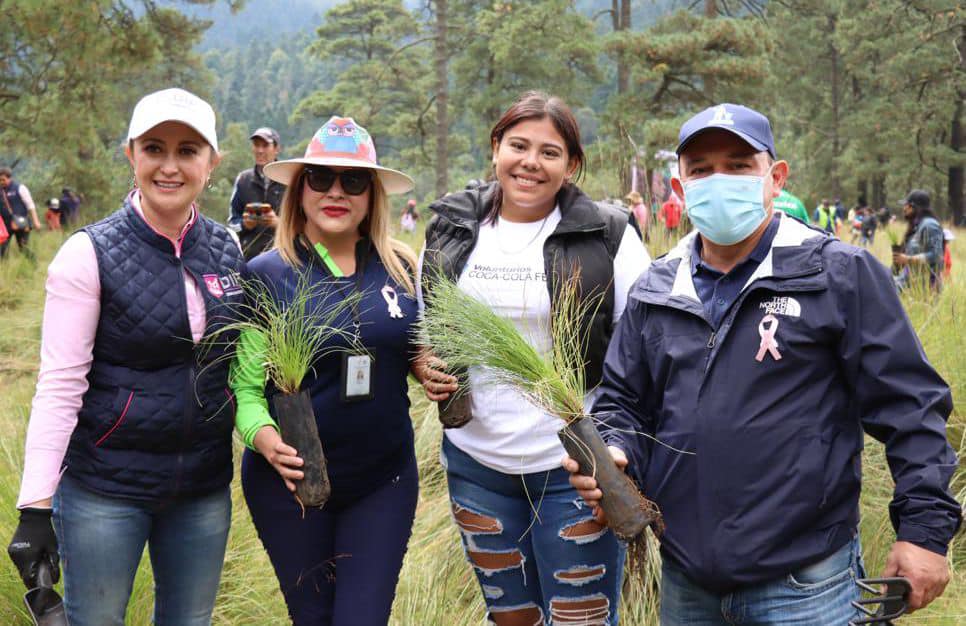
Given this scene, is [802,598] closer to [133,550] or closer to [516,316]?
[516,316]

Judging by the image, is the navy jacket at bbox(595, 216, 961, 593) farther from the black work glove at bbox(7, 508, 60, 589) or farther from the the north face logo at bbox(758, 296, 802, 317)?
the black work glove at bbox(7, 508, 60, 589)

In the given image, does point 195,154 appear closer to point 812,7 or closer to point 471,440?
point 471,440

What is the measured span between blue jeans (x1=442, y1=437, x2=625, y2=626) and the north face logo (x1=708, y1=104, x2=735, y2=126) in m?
1.15

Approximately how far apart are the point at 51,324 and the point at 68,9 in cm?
900

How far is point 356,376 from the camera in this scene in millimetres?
2576

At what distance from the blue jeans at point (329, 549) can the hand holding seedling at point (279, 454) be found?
18cm

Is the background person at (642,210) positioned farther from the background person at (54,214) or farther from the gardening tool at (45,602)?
the background person at (54,214)

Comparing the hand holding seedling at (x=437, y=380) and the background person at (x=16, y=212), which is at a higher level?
the background person at (x=16, y=212)

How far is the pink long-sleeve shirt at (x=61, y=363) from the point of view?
2.17 metres

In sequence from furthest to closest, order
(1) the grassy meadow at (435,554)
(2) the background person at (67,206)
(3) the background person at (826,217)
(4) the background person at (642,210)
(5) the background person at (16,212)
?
1. (2) the background person at (67,206)
2. (3) the background person at (826,217)
3. (5) the background person at (16,212)
4. (4) the background person at (642,210)
5. (1) the grassy meadow at (435,554)

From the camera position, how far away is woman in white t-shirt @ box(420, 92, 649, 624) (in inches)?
99.6

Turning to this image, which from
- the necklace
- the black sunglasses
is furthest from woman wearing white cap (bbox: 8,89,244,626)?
the necklace

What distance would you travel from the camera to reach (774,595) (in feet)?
6.45

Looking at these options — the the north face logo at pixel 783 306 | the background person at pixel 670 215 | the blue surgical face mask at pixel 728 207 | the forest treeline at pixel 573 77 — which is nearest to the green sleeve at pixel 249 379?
the blue surgical face mask at pixel 728 207
